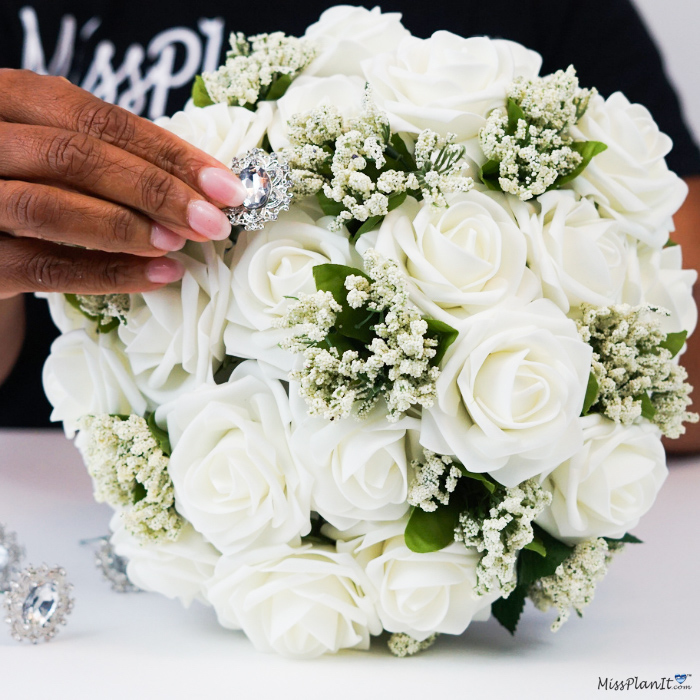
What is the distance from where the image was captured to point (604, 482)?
0.77 meters

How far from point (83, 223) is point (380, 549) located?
454mm

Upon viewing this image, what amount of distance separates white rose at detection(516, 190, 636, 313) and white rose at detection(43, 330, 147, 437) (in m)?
0.47

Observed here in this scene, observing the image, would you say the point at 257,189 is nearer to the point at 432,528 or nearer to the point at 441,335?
the point at 441,335

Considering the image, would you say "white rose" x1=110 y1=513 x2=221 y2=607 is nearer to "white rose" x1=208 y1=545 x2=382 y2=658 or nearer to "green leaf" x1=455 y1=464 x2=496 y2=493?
"white rose" x1=208 y1=545 x2=382 y2=658

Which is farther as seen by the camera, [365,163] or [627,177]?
[627,177]

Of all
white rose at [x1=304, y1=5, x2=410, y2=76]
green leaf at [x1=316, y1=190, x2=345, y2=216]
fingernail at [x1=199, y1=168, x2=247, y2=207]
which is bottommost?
green leaf at [x1=316, y1=190, x2=345, y2=216]

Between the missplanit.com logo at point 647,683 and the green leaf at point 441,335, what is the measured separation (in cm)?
38

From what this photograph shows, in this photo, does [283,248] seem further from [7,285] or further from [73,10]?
[73,10]

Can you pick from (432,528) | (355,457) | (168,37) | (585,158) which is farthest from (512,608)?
(168,37)

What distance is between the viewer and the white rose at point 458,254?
0.69m

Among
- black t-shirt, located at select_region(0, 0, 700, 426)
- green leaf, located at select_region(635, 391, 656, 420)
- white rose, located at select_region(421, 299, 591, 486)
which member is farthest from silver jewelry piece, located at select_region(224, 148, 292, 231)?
black t-shirt, located at select_region(0, 0, 700, 426)

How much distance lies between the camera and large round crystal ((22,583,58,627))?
2.91 feet

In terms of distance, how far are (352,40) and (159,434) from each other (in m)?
0.51

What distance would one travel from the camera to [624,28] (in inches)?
70.4
